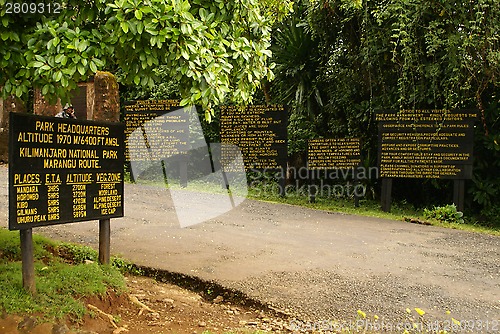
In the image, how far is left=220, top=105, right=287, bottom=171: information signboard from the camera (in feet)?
42.0

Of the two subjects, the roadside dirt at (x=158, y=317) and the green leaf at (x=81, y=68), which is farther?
the roadside dirt at (x=158, y=317)

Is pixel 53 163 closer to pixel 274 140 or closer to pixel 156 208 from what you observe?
pixel 156 208

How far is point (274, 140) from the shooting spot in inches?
506

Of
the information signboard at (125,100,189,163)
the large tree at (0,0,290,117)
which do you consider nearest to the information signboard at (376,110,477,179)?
the information signboard at (125,100,189,163)

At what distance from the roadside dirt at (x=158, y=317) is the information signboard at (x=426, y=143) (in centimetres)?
690

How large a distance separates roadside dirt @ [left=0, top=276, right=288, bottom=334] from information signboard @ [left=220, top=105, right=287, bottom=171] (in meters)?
7.61

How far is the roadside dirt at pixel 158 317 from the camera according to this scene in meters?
3.99

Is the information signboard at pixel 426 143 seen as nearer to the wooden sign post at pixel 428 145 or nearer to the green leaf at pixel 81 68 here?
the wooden sign post at pixel 428 145

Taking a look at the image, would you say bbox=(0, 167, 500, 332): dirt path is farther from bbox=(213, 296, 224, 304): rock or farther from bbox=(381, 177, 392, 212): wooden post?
bbox=(381, 177, 392, 212): wooden post

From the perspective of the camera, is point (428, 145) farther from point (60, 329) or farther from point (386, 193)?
point (60, 329)

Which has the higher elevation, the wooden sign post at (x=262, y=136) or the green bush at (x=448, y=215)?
the wooden sign post at (x=262, y=136)

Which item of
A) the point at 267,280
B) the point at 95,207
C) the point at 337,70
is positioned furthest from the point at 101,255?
the point at 337,70

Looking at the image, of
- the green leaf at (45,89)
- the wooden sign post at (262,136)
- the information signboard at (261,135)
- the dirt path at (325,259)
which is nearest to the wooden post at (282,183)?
the wooden sign post at (262,136)

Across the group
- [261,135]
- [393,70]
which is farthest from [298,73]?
[393,70]
